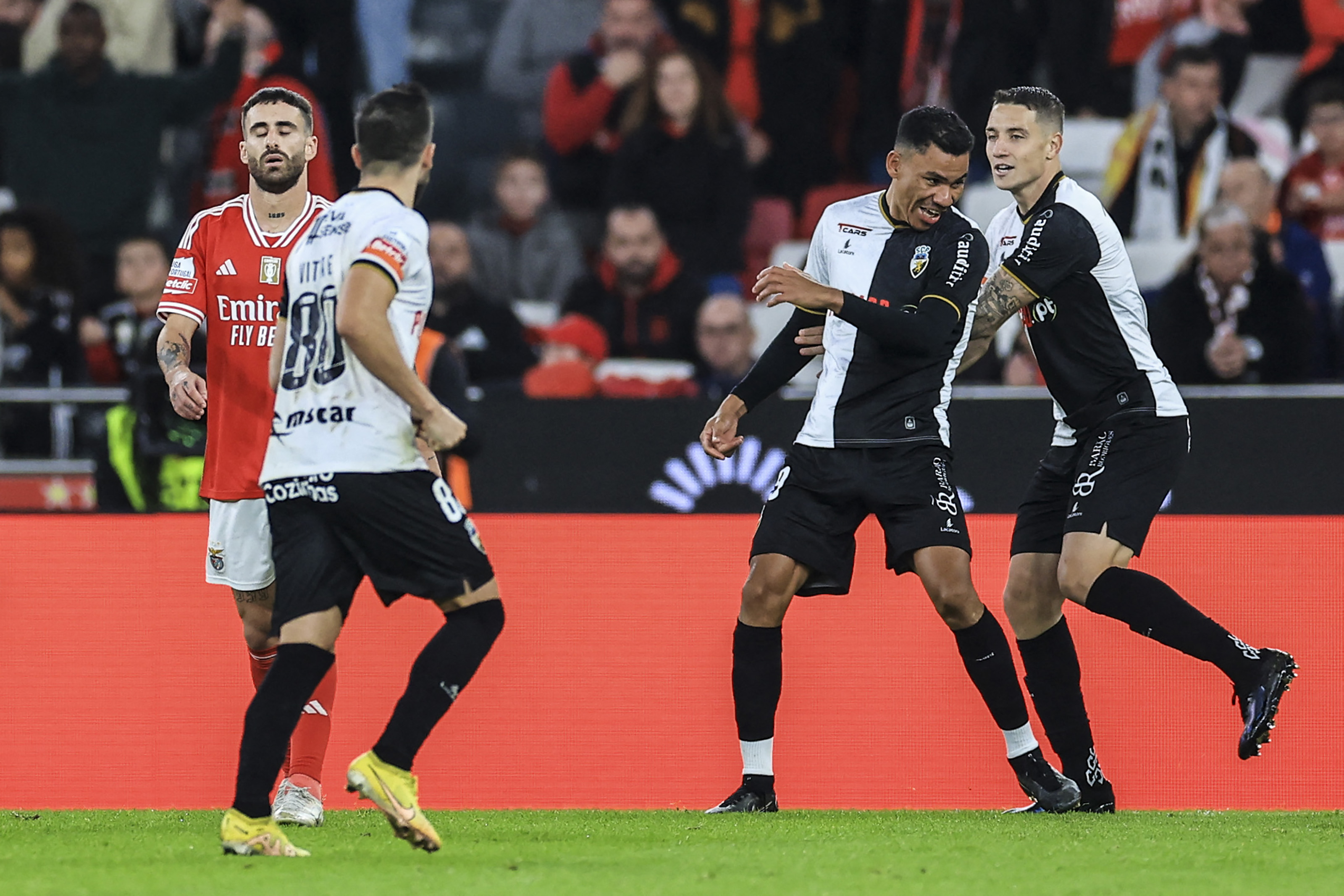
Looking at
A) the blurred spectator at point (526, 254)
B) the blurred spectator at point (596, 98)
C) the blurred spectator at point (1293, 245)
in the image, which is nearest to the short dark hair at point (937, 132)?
the blurred spectator at point (1293, 245)

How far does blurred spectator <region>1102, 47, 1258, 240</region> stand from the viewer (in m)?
10.4

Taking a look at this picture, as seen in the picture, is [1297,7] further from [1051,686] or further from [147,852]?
[147,852]

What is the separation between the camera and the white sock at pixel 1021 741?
555 centimetres

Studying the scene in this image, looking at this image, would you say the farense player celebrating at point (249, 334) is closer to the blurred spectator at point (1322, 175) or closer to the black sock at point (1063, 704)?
the black sock at point (1063, 704)

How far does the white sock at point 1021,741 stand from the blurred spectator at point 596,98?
6374 millimetres

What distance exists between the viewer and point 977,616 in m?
5.47

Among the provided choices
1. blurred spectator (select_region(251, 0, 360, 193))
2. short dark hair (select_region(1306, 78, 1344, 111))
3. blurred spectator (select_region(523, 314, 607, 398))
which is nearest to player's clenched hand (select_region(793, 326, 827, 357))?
blurred spectator (select_region(523, 314, 607, 398))

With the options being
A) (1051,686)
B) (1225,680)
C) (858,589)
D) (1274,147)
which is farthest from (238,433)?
(1274,147)

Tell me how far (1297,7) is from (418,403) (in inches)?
364

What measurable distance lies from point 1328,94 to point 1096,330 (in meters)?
5.89

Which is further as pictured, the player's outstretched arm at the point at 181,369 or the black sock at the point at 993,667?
the black sock at the point at 993,667

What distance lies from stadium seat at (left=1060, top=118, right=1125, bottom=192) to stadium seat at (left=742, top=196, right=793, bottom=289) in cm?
177

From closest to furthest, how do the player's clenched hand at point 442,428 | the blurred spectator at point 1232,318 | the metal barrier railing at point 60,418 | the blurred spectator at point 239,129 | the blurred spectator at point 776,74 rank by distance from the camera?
the player's clenched hand at point 442,428, the blurred spectator at point 1232,318, the metal barrier railing at point 60,418, the blurred spectator at point 239,129, the blurred spectator at point 776,74

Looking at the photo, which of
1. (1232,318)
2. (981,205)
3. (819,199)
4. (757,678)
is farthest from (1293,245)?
(757,678)
